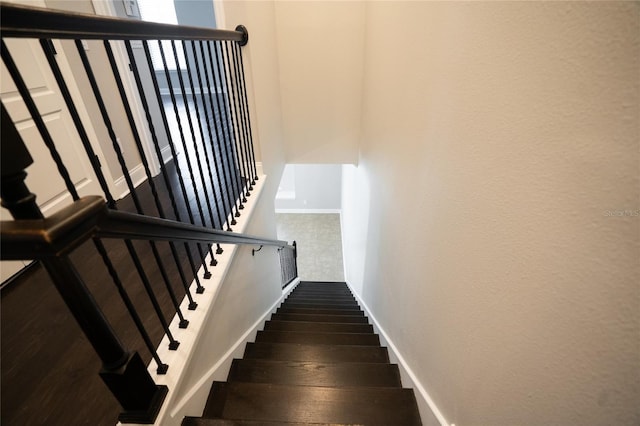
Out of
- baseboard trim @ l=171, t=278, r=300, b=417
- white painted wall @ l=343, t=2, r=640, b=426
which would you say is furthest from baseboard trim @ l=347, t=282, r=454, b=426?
baseboard trim @ l=171, t=278, r=300, b=417

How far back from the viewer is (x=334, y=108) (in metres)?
3.45

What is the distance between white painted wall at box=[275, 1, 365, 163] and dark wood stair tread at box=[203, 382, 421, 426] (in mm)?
2842

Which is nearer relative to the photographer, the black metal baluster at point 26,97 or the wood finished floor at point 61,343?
the black metal baluster at point 26,97

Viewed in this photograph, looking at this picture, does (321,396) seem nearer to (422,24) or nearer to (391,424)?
(391,424)

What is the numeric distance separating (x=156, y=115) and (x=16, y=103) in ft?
5.54

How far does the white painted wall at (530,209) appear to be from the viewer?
0.46 m

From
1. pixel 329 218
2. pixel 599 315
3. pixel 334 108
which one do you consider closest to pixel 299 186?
pixel 329 218

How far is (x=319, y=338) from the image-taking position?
2.36m

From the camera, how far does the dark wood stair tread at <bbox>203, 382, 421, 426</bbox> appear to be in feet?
4.42

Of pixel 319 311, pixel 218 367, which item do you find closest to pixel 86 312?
pixel 218 367

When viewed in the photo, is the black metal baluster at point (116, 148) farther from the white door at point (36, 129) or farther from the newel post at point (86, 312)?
the white door at point (36, 129)

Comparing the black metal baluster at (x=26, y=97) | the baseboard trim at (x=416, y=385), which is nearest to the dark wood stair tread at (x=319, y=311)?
the baseboard trim at (x=416, y=385)

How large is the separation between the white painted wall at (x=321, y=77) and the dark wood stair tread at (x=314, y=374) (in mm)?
2623

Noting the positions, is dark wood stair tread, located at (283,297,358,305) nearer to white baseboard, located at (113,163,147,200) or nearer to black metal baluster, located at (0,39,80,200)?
white baseboard, located at (113,163,147,200)
